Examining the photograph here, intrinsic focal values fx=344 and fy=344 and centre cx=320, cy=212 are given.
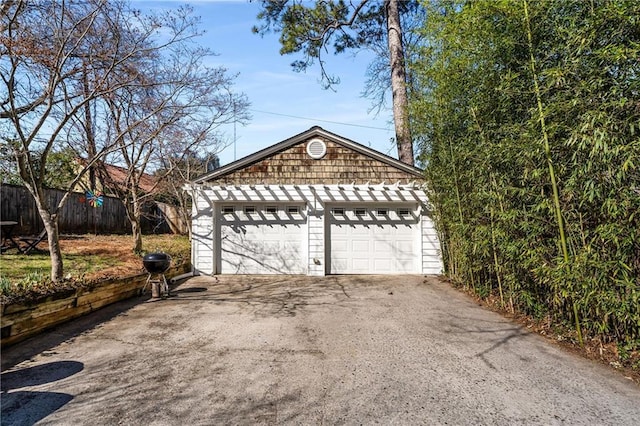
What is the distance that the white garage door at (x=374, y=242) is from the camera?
26.7 feet

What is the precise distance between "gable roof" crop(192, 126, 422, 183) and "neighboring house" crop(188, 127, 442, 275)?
0.9 inches

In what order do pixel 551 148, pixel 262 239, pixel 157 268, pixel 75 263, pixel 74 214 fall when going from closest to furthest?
pixel 551 148 → pixel 157 268 → pixel 75 263 → pixel 262 239 → pixel 74 214

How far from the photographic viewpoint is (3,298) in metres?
3.76

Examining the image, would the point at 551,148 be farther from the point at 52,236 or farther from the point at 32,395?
the point at 52,236

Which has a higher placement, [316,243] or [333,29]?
[333,29]

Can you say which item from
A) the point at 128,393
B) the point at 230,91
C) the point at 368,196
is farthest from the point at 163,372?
the point at 230,91

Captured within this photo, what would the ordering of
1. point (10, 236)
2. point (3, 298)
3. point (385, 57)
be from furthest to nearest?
point (385, 57)
point (10, 236)
point (3, 298)

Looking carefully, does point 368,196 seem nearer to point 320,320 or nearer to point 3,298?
point 320,320

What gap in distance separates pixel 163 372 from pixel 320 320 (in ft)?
7.02

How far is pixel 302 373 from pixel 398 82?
926 centimetres

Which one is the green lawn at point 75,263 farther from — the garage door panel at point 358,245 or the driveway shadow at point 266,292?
the garage door panel at point 358,245

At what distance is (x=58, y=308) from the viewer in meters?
4.18

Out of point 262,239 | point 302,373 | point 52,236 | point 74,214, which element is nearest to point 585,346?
point 302,373

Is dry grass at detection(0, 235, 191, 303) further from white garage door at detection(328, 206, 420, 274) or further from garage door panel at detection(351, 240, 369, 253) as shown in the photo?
garage door panel at detection(351, 240, 369, 253)
